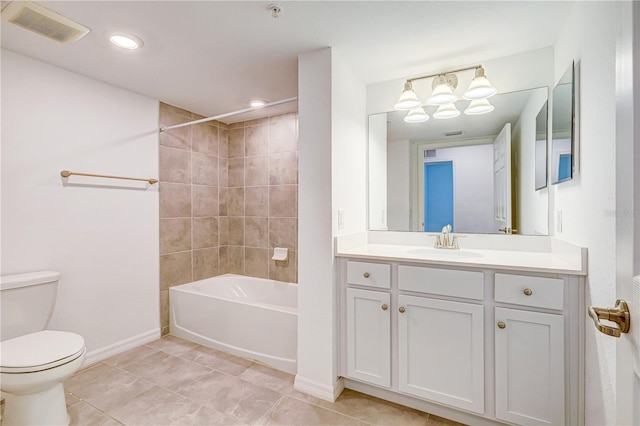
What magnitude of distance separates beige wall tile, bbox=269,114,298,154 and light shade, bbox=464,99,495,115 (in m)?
1.60

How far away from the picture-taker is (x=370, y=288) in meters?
1.82

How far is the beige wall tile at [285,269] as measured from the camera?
10.0ft

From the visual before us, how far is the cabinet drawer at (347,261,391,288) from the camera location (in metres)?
1.78

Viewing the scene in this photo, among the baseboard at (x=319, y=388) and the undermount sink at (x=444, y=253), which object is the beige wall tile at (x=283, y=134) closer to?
the undermount sink at (x=444, y=253)

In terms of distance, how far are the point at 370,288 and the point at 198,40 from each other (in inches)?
71.2

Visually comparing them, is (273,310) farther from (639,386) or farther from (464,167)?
(639,386)

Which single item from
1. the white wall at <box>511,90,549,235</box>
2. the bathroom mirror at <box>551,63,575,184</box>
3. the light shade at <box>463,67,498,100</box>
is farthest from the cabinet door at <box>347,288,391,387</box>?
the light shade at <box>463,67,498,100</box>

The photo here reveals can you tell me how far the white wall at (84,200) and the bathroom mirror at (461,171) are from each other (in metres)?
2.04

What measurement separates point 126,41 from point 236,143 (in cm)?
167

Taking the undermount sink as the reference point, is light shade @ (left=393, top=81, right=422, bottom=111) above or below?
above

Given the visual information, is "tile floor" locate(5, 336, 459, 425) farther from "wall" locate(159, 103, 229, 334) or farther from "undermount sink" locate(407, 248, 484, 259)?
"undermount sink" locate(407, 248, 484, 259)

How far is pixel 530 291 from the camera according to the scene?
56.4 inches

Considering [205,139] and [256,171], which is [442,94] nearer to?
[256,171]

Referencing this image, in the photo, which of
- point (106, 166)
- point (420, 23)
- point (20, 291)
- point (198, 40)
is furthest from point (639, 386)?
point (106, 166)
